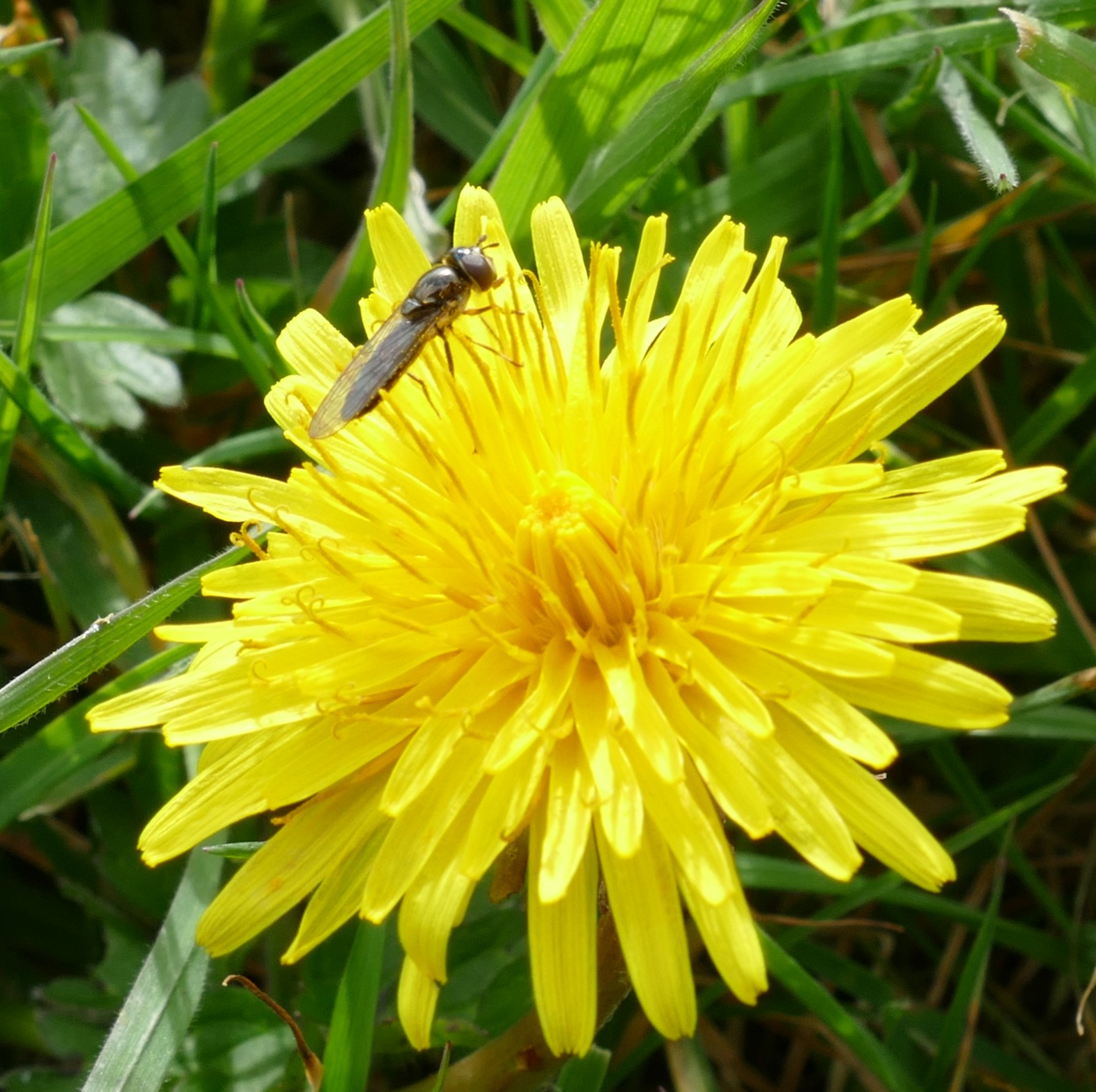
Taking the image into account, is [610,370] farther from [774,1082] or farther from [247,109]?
[774,1082]

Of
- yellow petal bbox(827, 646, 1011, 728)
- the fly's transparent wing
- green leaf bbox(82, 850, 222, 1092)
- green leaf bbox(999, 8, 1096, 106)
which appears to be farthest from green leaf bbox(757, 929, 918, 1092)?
green leaf bbox(999, 8, 1096, 106)

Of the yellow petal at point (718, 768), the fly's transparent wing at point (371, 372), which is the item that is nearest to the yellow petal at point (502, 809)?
the yellow petal at point (718, 768)

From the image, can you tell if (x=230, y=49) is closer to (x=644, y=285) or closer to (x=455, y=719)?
(x=644, y=285)

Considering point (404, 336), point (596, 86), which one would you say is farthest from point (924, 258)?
point (404, 336)

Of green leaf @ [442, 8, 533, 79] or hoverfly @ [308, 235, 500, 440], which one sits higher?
green leaf @ [442, 8, 533, 79]

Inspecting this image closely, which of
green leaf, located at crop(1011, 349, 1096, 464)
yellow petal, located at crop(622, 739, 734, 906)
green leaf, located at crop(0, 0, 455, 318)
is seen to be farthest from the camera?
green leaf, located at crop(1011, 349, 1096, 464)

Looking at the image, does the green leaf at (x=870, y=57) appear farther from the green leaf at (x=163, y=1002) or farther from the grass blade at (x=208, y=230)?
the green leaf at (x=163, y=1002)

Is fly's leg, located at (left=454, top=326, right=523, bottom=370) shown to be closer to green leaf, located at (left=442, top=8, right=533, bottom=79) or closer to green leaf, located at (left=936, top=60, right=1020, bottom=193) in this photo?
green leaf, located at (left=936, top=60, right=1020, bottom=193)

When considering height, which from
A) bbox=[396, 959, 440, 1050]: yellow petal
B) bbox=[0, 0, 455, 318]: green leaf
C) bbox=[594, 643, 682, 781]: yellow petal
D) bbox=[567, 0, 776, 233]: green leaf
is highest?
bbox=[0, 0, 455, 318]: green leaf
